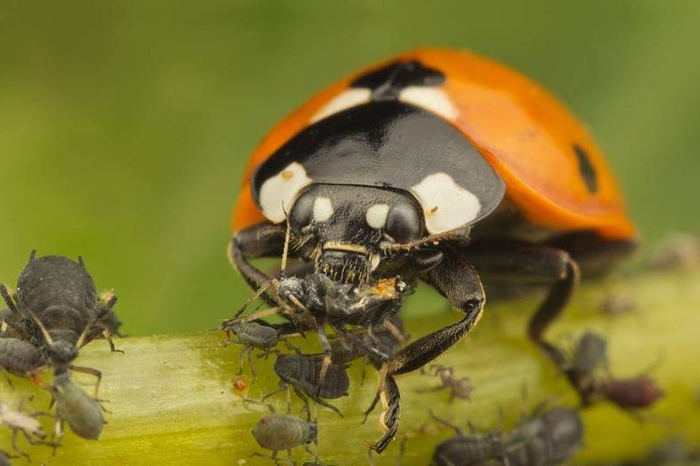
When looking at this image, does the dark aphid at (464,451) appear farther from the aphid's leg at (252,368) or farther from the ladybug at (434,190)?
the aphid's leg at (252,368)

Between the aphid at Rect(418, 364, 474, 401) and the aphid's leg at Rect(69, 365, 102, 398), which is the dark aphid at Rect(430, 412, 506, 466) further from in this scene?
the aphid's leg at Rect(69, 365, 102, 398)

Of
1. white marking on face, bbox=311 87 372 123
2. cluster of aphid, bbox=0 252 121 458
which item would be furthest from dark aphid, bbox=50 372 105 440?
white marking on face, bbox=311 87 372 123

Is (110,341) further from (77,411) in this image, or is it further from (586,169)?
(586,169)

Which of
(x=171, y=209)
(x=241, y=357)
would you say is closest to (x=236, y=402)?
(x=241, y=357)

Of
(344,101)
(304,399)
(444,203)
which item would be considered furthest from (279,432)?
(344,101)

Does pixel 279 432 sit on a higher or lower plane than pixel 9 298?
lower

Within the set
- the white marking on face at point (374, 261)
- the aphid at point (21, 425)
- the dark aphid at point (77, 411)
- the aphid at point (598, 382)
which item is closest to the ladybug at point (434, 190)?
the white marking on face at point (374, 261)

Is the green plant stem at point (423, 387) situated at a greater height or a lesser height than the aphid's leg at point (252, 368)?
lesser

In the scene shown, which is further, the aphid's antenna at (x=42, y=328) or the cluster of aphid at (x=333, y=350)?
the cluster of aphid at (x=333, y=350)
